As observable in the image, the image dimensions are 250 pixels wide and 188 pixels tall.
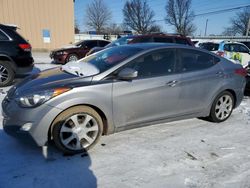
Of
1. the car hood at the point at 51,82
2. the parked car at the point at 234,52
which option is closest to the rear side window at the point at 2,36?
the car hood at the point at 51,82

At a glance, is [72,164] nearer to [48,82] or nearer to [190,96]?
[48,82]

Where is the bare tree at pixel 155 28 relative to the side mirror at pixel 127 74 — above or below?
A: above

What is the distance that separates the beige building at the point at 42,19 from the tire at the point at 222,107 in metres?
20.1

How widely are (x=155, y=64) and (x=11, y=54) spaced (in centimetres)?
475

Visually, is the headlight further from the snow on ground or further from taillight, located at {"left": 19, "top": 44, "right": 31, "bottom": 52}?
taillight, located at {"left": 19, "top": 44, "right": 31, "bottom": 52}

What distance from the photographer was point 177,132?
4.30 meters

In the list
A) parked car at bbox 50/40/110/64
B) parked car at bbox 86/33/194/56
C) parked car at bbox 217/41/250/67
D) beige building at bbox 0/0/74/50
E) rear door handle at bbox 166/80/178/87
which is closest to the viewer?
rear door handle at bbox 166/80/178/87

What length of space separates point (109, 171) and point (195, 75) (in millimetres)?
2222

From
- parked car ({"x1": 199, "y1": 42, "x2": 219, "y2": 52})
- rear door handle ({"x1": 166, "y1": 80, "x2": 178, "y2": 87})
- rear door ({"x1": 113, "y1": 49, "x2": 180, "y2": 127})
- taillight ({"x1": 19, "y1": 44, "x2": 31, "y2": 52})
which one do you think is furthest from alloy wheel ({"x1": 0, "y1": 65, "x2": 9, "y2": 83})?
parked car ({"x1": 199, "y1": 42, "x2": 219, "y2": 52})

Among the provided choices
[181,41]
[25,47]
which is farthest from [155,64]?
[181,41]

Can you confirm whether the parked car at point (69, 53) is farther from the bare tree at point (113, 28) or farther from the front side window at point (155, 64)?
the bare tree at point (113, 28)

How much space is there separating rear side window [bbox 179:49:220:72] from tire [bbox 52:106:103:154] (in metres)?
1.73

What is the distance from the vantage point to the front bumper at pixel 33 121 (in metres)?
3.12

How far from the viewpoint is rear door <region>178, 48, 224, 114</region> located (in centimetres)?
418
